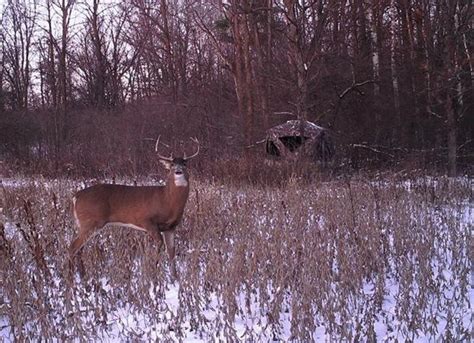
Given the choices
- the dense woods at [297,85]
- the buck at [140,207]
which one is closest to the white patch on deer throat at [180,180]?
the buck at [140,207]

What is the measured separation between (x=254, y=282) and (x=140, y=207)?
1715mm

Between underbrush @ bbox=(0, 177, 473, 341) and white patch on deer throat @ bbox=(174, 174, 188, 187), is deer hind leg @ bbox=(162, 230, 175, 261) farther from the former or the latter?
white patch on deer throat @ bbox=(174, 174, 188, 187)

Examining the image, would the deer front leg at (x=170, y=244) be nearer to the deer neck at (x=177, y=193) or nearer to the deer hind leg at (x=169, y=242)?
the deer hind leg at (x=169, y=242)

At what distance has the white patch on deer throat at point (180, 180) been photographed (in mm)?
5914

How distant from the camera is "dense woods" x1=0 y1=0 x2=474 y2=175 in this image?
13.2 metres

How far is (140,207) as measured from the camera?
5.98m

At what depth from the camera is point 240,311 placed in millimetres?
4359

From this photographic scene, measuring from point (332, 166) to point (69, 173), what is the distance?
274 inches

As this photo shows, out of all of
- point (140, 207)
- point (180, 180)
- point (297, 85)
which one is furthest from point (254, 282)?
point (297, 85)

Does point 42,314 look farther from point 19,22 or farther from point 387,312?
point 19,22

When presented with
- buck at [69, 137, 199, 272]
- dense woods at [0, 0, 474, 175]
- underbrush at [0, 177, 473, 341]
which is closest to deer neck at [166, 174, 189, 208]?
buck at [69, 137, 199, 272]

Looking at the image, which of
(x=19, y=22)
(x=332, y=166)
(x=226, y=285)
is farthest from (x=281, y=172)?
(x=19, y=22)

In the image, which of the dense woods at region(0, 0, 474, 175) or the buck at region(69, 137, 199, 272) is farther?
the dense woods at region(0, 0, 474, 175)

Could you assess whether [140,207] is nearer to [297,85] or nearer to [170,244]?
[170,244]
